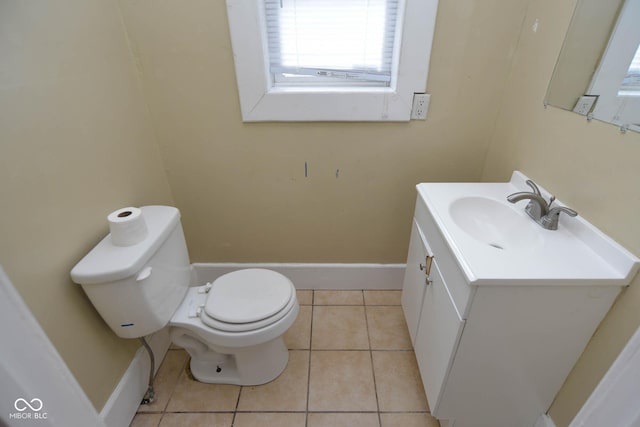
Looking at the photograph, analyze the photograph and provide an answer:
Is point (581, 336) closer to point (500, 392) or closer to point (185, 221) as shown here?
point (500, 392)

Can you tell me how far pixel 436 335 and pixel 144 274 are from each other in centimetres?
101

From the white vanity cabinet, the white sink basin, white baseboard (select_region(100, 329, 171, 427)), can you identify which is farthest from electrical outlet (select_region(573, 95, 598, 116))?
white baseboard (select_region(100, 329, 171, 427))

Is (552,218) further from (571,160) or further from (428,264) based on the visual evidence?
(428,264)

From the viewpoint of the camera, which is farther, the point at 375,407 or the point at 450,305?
the point at 375,407

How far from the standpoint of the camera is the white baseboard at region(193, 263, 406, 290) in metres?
1.85

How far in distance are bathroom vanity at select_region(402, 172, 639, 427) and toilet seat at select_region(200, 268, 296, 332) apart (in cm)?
58

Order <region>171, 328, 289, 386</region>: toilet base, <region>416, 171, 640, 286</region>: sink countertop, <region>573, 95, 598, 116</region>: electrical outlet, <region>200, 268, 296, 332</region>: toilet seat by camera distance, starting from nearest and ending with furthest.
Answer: <region>416, 171, 640, 286</region>: sink countertop < <region>573, 95, 598, 116</region>: electrical outlet < <region>200, 268, 296, 332</region>: toilet seat < <region>171, 328, 289, 386</region>: toilet base

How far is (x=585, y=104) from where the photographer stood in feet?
3.24

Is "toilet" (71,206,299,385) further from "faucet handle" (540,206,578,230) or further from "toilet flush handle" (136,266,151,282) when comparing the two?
"faucet handle" (540,206,578,230)

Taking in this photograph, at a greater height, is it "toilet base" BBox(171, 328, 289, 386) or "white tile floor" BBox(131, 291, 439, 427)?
"toilet base" BBox(171, 328, 289, 386)

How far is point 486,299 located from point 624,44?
2.64 feet

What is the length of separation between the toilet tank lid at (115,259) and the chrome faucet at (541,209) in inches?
47.1

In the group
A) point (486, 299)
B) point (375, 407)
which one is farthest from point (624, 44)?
point (375, 407)

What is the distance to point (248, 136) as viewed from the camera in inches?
58.6
